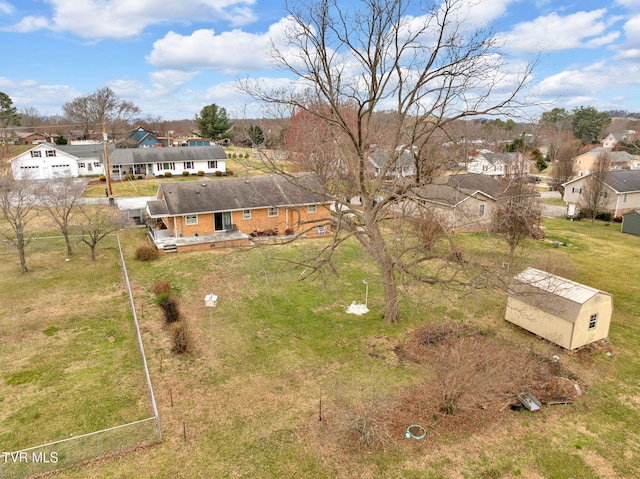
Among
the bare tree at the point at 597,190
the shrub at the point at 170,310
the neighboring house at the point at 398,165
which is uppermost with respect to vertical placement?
the neighboring house at the point at 398,165

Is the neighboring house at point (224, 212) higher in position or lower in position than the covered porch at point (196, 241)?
higher

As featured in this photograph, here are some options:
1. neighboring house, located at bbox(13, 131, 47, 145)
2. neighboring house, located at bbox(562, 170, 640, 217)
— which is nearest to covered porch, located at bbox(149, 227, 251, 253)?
neighboring house, located at bbox(562, 170, 640, 217)

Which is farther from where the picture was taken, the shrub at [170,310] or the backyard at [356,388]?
the shrub at [170,310]

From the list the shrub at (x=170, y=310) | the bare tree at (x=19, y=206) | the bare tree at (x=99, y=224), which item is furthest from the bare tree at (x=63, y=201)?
the shrub at (x=170, y=310)

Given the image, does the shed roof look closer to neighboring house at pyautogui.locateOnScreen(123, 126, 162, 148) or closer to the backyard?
the backyard

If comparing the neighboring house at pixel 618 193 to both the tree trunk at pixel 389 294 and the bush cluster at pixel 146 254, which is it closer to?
the tree trunk at pixel 389 294

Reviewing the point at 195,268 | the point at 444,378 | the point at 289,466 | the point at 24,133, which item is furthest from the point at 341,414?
the point at 24,133
